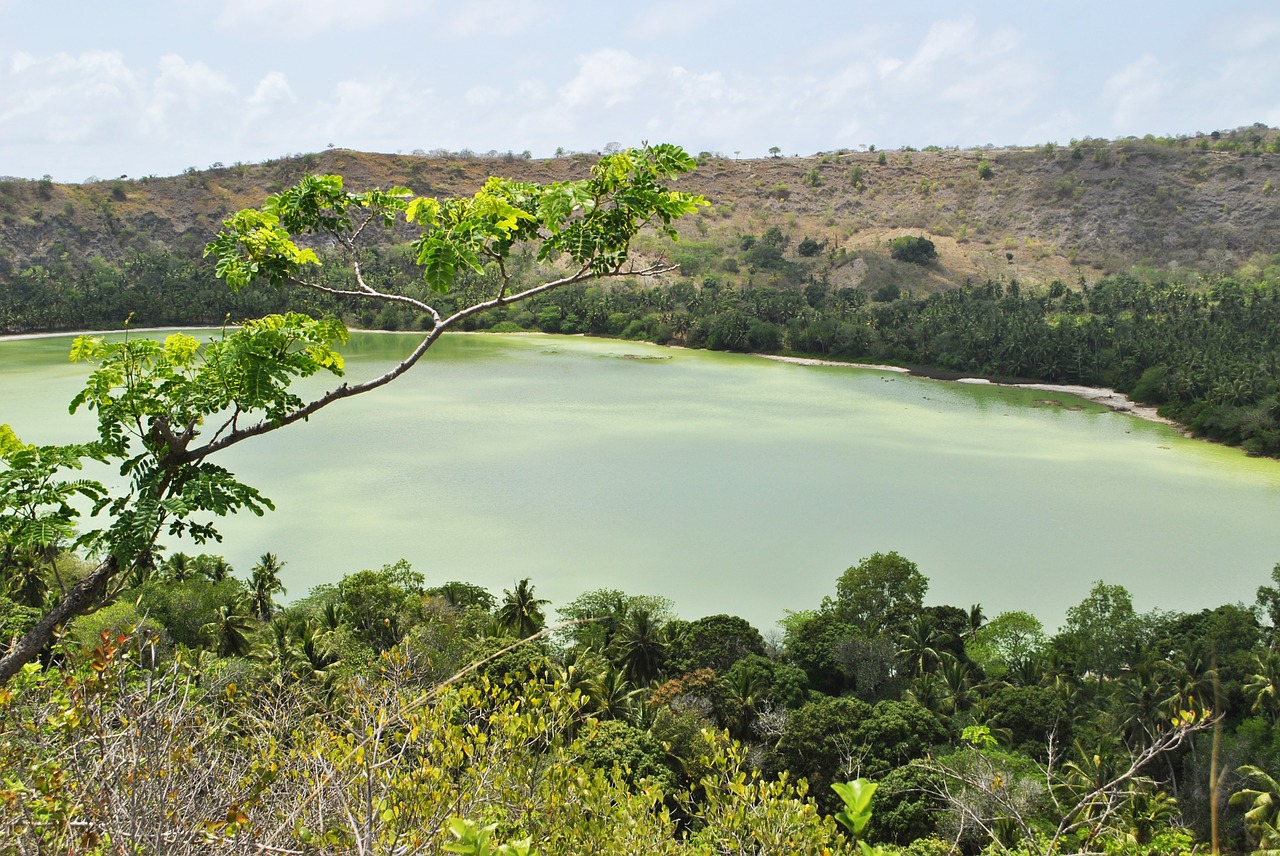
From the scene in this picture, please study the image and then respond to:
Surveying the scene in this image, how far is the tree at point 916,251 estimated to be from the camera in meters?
86.4

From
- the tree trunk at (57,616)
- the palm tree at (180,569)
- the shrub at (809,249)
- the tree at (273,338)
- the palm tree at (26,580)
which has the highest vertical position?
the shrub at (809,249)

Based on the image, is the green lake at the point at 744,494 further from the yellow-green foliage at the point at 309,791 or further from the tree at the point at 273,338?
the tree at the point at 273,338

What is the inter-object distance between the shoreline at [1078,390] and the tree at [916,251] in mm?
29172

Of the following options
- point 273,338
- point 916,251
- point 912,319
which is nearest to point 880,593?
point 273,338

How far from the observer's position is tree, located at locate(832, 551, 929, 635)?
20.7 meters

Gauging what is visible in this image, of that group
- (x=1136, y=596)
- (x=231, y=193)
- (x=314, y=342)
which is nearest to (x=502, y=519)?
(x=1136, y=596)

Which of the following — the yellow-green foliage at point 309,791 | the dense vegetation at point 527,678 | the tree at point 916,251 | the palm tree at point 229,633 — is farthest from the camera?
the tree at point 916,251

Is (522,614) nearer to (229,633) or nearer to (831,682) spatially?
(229,633)

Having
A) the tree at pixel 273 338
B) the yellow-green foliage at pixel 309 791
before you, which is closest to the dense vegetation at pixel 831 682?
the yellow-green foliage at pixel 309 791

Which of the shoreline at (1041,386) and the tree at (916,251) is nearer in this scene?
the shoreline at (1041,386)

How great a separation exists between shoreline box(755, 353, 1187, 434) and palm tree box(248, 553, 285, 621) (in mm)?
38000

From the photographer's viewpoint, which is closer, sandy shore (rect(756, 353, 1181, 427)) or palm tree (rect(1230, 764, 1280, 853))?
palm tree (rect(1230, 764, 1280, 853))

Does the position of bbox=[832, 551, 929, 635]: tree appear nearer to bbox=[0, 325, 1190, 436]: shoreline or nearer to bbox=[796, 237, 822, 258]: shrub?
bbox=[0, 325, 1190, 436]: shoreline

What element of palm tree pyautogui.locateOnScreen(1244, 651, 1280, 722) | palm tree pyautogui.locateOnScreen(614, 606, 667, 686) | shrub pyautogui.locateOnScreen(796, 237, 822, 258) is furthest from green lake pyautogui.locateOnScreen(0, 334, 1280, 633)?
shrub pyautogui.locateOnScreen(796, 237, 822, 258)
